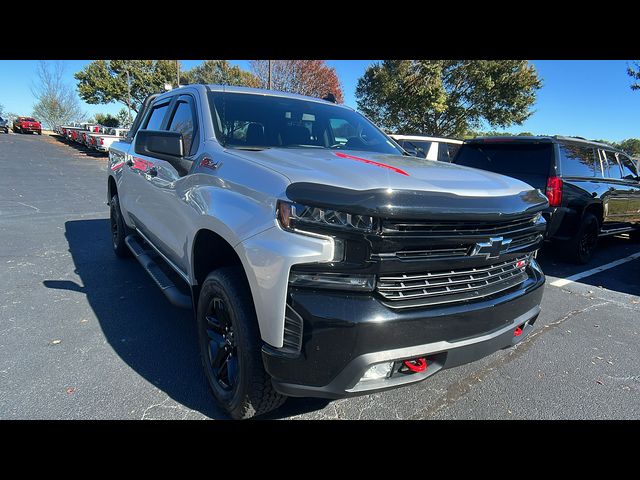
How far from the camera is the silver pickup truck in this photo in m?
1.67

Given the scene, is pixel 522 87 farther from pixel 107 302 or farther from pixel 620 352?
pixel 107 302

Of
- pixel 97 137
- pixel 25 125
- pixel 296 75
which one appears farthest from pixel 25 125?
pixel 296 75

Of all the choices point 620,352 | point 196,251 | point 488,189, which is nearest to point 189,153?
point 196,251

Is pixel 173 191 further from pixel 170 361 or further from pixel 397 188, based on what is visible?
pixel 397 188

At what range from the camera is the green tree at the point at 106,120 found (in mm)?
51884

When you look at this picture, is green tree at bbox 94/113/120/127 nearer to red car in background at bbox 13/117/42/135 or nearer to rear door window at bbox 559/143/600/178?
red car in background at bbox 13/117/42/135

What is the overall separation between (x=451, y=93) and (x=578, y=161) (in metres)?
20.2


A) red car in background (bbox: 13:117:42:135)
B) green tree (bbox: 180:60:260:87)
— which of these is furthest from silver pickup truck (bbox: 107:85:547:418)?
red car in background (bbox: 13:117:42:135)

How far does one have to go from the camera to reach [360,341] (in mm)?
1633

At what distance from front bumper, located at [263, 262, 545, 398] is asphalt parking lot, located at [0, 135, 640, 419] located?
0.72 meters

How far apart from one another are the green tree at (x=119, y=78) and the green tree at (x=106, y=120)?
13.7m

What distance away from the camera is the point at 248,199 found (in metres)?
1.98
